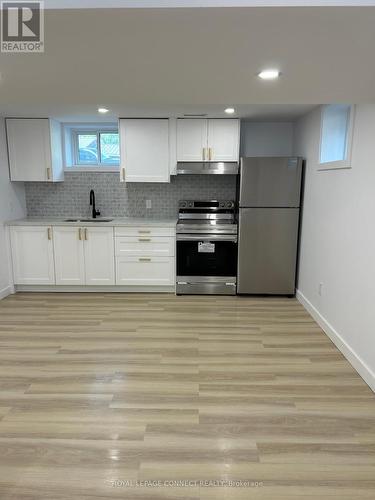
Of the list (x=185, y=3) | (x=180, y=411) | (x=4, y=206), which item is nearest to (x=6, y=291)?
(x=4, y=206)

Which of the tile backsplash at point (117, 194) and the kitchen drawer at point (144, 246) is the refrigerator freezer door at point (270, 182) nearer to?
the tile backsplash at point (117, 194)

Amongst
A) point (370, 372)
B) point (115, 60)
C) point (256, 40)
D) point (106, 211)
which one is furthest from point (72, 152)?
point (370, 372)

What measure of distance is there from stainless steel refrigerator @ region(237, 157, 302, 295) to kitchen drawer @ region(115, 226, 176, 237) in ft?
2.87

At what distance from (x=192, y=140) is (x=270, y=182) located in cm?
109

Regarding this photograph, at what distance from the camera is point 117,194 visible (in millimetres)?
4637

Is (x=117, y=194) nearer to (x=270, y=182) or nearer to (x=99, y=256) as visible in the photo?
(x=99, y=256)

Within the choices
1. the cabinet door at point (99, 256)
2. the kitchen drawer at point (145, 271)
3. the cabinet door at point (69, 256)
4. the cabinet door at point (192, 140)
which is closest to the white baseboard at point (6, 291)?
the cabinet door at point (69, 256)

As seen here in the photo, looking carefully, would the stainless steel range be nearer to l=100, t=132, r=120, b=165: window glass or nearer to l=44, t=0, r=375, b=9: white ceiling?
l=100, t=132, r=120, b=165: window glass

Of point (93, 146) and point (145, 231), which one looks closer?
point (145, 231)

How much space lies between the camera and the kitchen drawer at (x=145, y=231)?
13.5 ft

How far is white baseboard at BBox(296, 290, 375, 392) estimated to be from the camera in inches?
92.0

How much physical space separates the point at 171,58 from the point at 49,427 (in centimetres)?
205

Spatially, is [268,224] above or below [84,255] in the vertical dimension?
above

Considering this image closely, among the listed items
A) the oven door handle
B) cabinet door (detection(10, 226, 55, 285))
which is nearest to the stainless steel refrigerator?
the oven door handle
